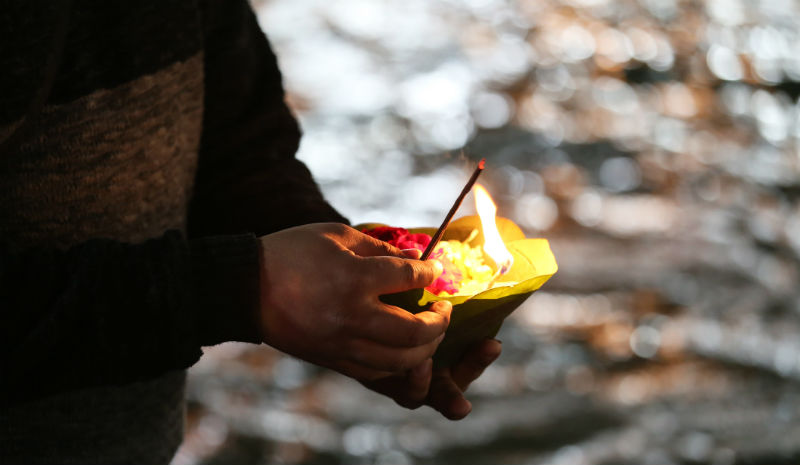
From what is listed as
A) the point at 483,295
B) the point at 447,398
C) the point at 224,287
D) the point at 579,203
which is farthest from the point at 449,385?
the point at 579,203

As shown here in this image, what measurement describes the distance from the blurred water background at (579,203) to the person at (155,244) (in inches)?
44.1

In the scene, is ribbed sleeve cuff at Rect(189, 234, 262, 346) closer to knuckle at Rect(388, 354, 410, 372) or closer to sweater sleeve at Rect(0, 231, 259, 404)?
sweater sleeve at Rect(0, 231, 259, 404)

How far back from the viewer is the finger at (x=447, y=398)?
A: 0.69 meters

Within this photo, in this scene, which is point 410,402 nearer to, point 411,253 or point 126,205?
point 411,253

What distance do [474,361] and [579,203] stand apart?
6.75 ft

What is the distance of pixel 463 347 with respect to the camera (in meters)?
0.69

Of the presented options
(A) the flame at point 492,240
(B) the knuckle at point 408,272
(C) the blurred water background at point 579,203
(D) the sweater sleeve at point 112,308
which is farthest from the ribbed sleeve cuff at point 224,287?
(C) the blurred water background at point 579,203

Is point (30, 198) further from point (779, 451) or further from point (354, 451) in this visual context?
point (779, 451)

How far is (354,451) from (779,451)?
3.46 ft

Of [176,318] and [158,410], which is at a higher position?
[176,318]

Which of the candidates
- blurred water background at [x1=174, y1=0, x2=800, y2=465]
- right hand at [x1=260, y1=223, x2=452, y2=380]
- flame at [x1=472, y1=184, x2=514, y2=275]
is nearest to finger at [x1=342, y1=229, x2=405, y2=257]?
right hand at [x1=260, y1=223, x2=452, y2=380]

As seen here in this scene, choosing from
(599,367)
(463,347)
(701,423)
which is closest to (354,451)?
(599,367)

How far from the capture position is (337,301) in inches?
20.9

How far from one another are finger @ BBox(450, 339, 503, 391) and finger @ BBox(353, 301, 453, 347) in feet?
0.45
